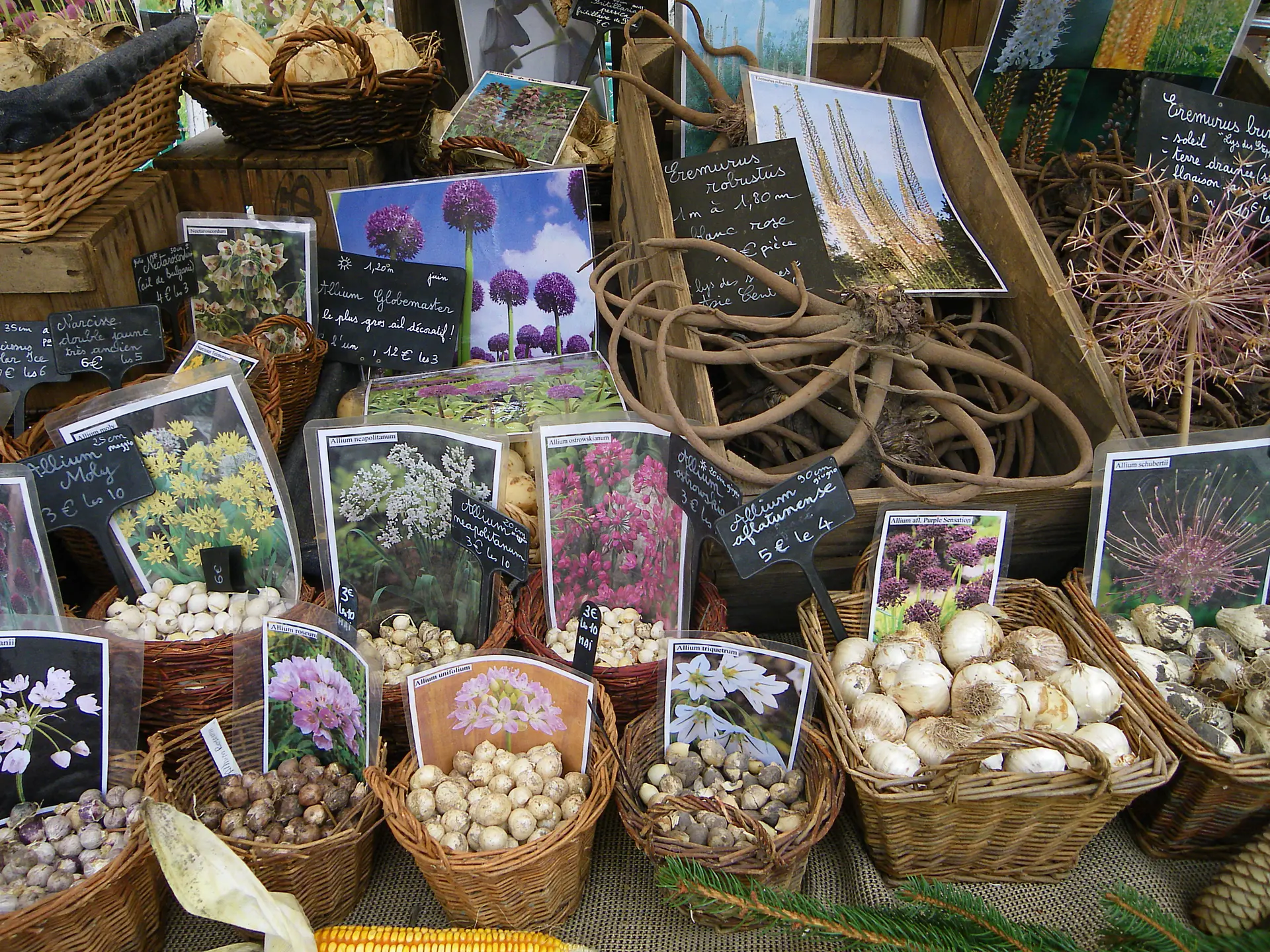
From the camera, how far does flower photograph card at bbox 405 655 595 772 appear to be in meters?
1.34

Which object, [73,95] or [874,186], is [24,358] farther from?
[874,186]

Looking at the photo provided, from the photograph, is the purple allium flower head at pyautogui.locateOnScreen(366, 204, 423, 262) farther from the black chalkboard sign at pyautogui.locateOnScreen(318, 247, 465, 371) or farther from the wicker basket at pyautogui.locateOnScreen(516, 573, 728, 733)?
the wicker basket at pyautogui.locateOnScreen(516, 573, 728, 733)

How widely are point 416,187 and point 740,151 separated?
34.4 inches

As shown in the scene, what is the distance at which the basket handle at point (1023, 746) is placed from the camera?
1.13 metres

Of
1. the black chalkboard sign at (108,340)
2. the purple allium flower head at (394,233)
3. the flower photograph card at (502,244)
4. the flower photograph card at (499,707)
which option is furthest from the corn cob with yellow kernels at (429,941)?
the purple allium flower head at (394,233)

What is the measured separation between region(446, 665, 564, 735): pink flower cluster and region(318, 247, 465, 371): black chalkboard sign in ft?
3.65

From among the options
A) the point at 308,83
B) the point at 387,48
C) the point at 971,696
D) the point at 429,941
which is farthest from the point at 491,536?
the point at 387,48

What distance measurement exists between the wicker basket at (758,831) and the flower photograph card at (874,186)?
107cm

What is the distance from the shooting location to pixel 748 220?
199 centimetres

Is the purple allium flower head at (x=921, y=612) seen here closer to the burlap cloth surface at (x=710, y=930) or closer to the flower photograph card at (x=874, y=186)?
the burlap cloth surface at (x=710, y=930)

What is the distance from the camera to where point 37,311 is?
191cm

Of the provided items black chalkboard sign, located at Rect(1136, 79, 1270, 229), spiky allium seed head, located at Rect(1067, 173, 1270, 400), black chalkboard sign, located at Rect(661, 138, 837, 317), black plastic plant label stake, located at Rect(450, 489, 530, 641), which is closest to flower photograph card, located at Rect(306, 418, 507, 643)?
black plastic plant label stake, located at Rect(450, 489, 530, 641)

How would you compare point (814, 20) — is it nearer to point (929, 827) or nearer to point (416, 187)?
point (416, 187)

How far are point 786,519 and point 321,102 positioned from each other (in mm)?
1584
